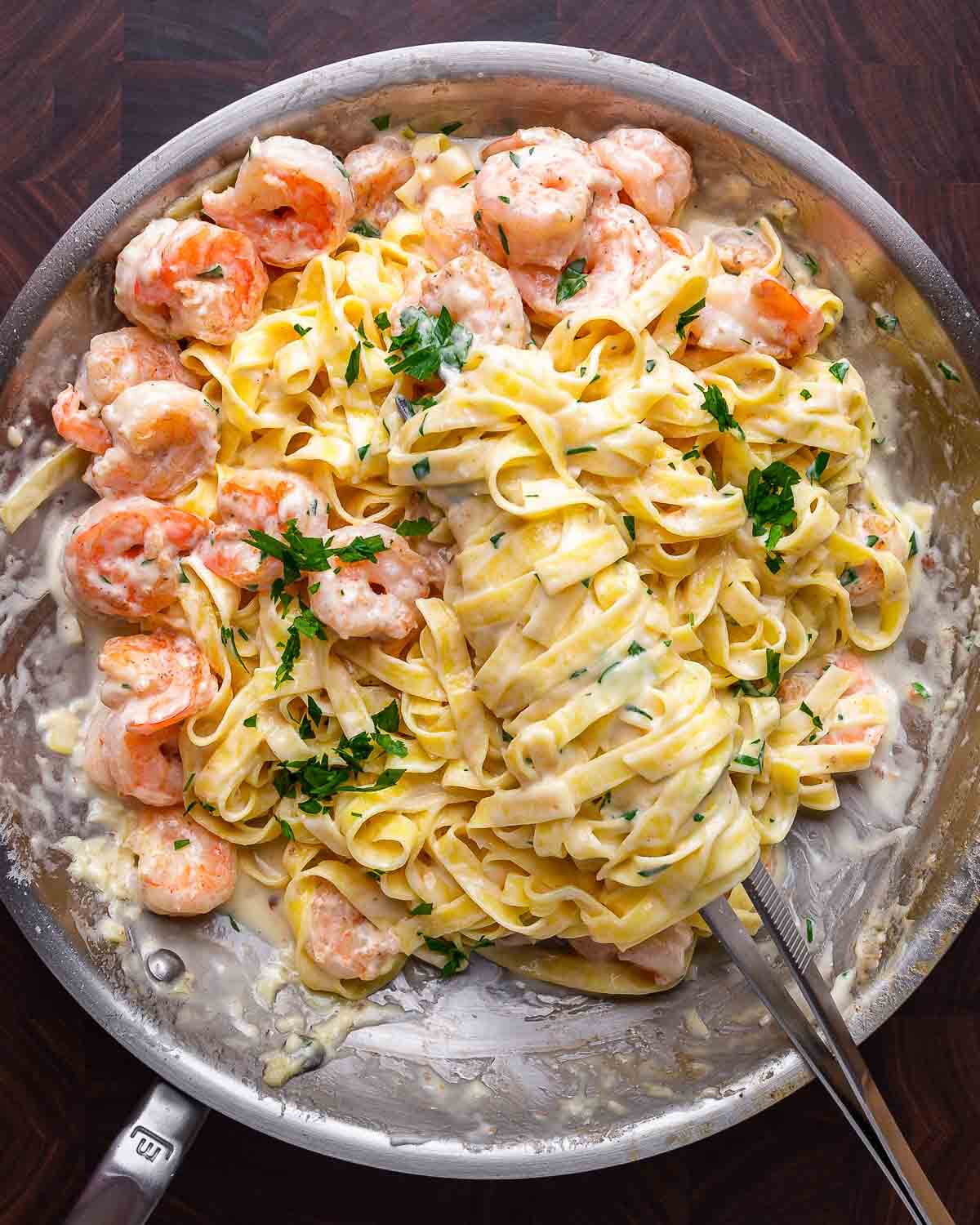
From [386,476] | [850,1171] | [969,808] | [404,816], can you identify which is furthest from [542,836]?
[850,1171]

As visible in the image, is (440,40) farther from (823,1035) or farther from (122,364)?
(823,1035)

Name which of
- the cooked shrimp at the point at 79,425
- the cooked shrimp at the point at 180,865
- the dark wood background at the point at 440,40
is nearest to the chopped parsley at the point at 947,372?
the dark wood background at the point at 440,40

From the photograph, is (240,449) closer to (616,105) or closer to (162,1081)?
(616,105)

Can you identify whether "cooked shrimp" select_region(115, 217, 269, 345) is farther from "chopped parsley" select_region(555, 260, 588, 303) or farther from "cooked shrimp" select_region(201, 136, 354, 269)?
"chopped parsley" select_region(555, 260, 588, 303)

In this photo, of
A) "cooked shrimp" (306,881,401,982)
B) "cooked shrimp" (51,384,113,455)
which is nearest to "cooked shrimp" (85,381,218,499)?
"cooked shrimp" (51,384,113,455)

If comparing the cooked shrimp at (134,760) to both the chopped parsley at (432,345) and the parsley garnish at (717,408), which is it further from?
the parsley garnish at (717,408)

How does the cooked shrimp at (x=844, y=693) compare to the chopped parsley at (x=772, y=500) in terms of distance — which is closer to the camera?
the chopped parsley at (x=772, y=500)
